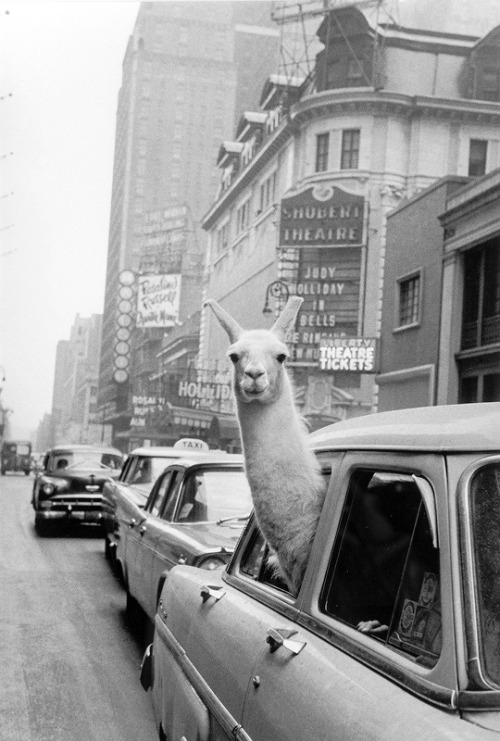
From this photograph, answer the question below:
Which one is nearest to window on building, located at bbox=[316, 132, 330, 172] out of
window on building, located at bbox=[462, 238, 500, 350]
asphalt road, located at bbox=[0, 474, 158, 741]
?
window on building, located at bbox=[462, 238, 500, 350]

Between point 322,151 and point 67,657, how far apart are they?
43.5m

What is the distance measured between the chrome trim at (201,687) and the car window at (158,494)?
399 centimetres

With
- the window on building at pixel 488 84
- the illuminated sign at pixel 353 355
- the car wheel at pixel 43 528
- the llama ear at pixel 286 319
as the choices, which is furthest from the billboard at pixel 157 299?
the llama ear at pixel 286 319

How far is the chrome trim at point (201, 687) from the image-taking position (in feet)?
10.2

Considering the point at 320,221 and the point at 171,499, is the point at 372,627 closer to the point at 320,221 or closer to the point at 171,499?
the point at 171,499

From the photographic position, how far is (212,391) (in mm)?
56656

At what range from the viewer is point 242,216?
6197 centimetres

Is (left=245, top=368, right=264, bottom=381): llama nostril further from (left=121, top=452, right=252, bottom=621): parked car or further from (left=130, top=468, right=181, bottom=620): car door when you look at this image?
(left=130, top=468, right=181, bottom=620): car door

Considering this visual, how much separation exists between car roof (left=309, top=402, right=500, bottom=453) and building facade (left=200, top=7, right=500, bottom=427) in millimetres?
42102

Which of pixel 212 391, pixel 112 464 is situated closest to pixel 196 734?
pixel 112 464

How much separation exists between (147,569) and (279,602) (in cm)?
503

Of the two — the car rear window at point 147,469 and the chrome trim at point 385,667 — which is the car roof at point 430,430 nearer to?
the chrome trim at point 385,667

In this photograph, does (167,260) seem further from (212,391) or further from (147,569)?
(147,569)

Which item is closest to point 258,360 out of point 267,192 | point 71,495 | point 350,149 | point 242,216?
point 71,495
